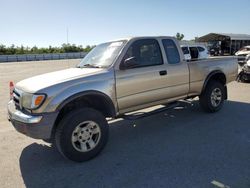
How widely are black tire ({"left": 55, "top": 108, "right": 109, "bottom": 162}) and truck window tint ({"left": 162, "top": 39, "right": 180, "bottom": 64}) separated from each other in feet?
6.92

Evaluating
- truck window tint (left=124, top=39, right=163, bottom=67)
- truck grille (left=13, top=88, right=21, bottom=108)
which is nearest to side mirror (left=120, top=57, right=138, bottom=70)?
truck window tint (left=124, top=39, right=163, bottom=67)

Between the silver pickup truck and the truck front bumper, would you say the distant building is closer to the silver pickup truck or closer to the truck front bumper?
the silver pickup truck

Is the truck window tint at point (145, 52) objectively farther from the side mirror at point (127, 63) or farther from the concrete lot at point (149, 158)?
the concrete lot at point (149, 158)

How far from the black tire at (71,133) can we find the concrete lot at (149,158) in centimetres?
14

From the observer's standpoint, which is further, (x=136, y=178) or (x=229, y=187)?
(x=136, y=178)

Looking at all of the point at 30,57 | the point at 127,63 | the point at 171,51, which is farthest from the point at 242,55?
the point at 30,57

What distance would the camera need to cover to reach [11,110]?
4.19m

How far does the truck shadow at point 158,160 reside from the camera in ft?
11.2

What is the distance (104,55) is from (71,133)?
5.78ft

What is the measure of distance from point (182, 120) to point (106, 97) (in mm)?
2502

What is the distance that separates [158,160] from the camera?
3965mm

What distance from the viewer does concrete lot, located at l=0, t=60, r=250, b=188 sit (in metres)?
3.42

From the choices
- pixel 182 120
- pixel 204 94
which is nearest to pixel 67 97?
pixel 182 120

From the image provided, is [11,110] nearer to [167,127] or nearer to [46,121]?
[46,121]
